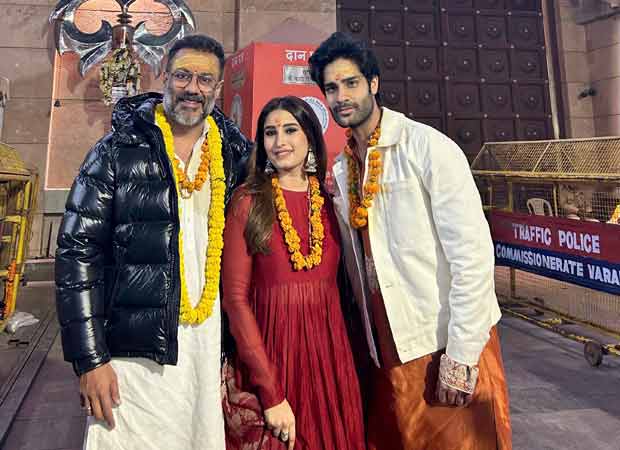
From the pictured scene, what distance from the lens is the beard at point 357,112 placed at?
1.61 meters

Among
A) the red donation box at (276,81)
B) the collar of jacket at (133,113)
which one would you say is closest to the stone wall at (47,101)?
the red donation box at (276,81)

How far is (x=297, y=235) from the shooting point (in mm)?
1573

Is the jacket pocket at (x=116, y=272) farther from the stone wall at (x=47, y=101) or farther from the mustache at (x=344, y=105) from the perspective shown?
the stone wall at (x=47, y=101)

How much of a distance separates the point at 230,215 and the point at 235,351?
0.58 m

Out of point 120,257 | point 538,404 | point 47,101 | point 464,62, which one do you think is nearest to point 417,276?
point 120,257

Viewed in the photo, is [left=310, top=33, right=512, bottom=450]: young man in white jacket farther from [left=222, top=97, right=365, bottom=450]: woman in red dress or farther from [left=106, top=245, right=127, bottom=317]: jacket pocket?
[left=106, top=245, right=127, bottom=317]: jacket pocket

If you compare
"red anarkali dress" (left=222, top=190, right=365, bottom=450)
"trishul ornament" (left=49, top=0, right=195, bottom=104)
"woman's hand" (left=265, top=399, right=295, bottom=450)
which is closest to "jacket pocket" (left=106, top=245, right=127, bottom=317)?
"red anarkali dress" (left=222, top=190, right=365, bottom=450)

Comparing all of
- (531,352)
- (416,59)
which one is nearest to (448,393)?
(531,352)

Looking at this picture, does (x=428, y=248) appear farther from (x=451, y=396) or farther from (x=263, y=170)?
(x=263, y=170)

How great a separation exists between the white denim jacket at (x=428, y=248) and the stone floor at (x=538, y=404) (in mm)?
1341

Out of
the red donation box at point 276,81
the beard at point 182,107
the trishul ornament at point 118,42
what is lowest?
the beard at point 182,107

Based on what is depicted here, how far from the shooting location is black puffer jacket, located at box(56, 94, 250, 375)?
1.36 metres

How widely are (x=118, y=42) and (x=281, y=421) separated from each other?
6222mm

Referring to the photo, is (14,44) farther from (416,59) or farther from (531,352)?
(531,352)
